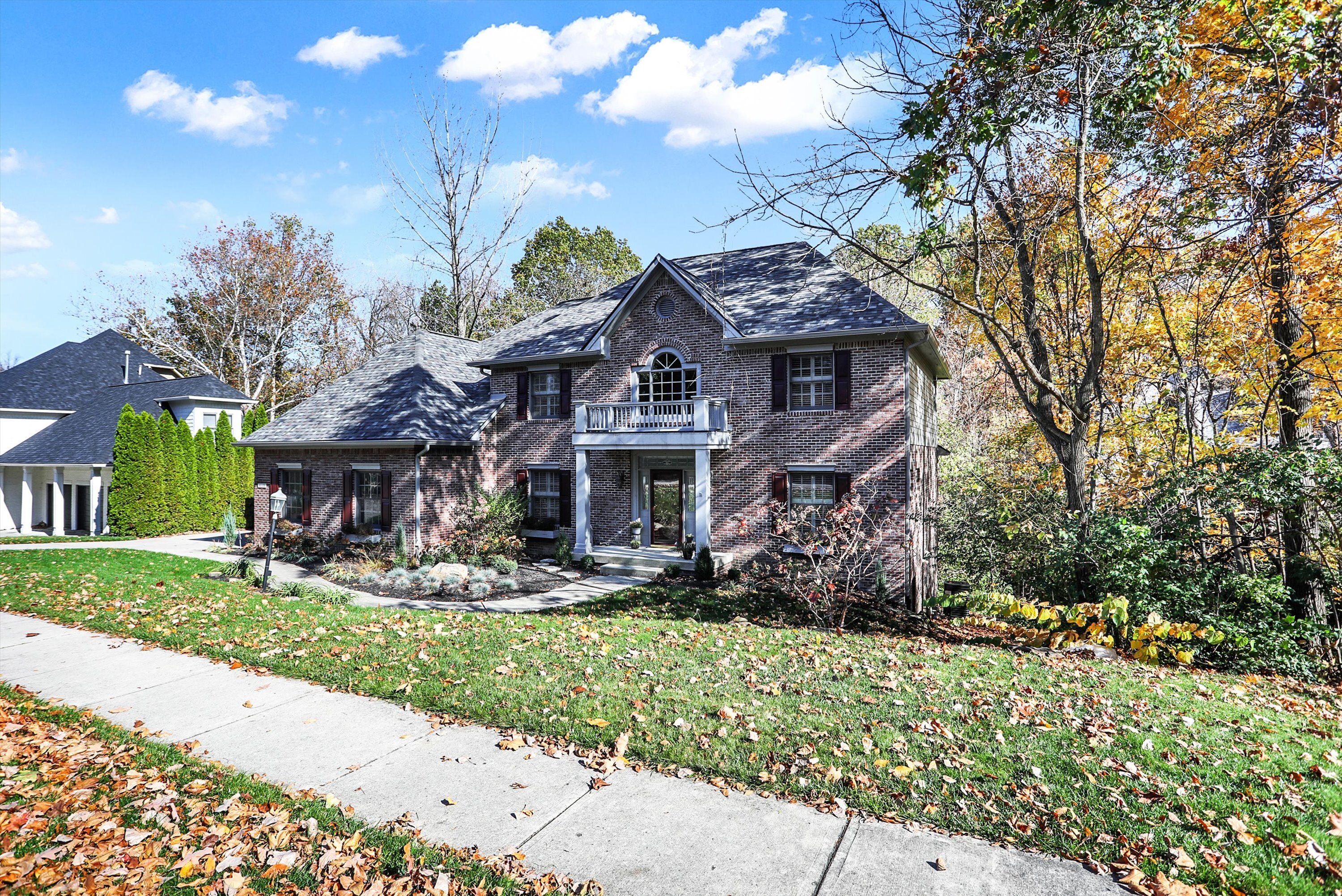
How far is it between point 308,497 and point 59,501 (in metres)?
16.7

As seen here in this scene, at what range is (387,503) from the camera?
18031mm

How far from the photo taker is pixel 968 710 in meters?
6.28

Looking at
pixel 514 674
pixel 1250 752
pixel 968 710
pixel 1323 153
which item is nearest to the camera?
pixel 1250 752

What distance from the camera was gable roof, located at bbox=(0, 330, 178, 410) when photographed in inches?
1171

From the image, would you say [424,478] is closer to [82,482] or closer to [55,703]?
[55,703]

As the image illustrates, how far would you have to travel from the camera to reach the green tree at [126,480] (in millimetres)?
24156

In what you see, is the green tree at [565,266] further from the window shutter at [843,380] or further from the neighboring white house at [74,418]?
the window shutter at [843,380]

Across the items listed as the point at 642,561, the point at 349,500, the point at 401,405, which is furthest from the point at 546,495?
the point at 349,500

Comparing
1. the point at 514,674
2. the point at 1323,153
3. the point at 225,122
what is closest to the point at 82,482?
the point at 225,122

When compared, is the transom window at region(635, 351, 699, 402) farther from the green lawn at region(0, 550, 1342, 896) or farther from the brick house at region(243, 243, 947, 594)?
the green lawn at region(0, 550, 1342, 896)

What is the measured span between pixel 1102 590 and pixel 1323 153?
640 centimetres

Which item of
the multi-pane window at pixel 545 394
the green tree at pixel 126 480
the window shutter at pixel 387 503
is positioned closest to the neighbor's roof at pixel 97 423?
the green tree at pixel 126 480

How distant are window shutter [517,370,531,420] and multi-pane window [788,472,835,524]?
8174 millimetres

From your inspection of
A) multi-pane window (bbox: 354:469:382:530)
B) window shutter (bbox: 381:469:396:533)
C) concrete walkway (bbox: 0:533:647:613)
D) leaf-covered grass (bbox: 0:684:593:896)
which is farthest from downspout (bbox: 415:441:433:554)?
leaf-covered grass (bbox: 0:684:593:896)
